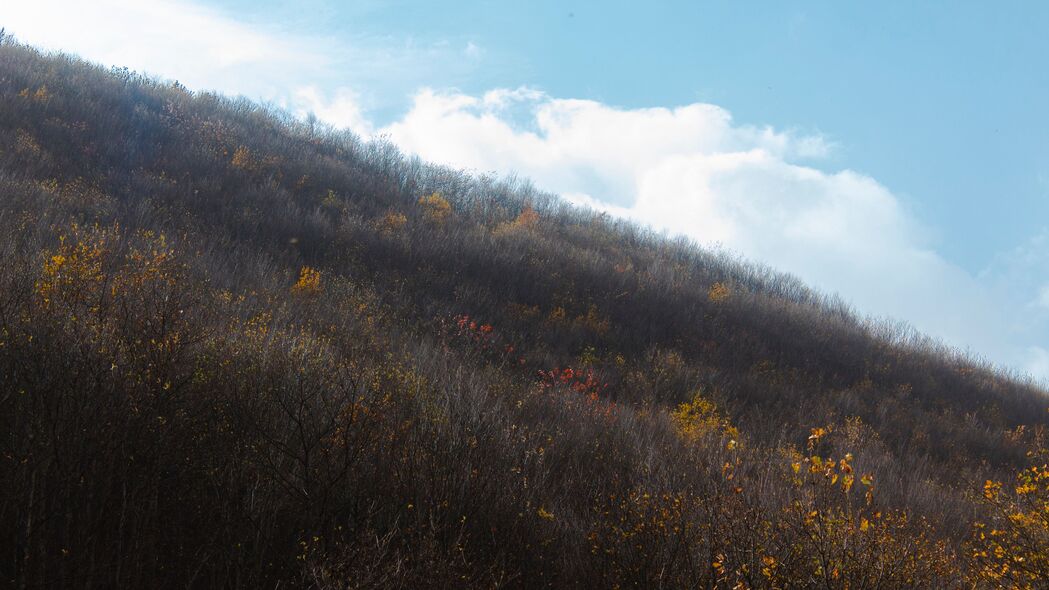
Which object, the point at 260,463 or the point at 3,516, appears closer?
the point at 3,516

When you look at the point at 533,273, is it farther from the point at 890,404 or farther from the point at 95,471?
the point at 95,471

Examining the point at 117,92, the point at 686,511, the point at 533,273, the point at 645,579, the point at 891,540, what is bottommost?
the point at 645,579

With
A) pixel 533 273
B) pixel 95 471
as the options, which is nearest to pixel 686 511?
pixel 95 471

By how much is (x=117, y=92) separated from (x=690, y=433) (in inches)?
668

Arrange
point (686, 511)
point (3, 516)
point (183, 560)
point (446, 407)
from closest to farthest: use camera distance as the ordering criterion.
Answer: point (3, 516) → point (183, 560) → point (686, 511) → point (446, 407)

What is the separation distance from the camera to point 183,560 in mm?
3105

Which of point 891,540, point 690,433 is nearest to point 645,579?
point 891,540

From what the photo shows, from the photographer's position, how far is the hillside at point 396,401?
10.8 ft

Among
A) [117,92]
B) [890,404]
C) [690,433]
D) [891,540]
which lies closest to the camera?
[891,540]

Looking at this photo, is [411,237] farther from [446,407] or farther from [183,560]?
[183,560]

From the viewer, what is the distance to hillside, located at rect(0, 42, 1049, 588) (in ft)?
10.8

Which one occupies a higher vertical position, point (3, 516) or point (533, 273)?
point (533, 273)

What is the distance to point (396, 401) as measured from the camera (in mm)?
5551

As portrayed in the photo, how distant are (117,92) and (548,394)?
603 inches
